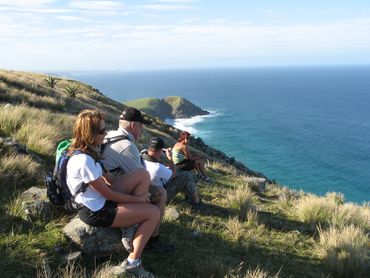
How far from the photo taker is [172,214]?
6844 mm

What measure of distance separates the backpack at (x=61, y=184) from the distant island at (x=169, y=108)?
110 meters

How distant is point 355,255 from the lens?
614 cm

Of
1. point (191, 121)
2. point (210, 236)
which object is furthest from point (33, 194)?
point (191, 121)

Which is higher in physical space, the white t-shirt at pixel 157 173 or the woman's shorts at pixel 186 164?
the white t-shirt at pixel 157 173

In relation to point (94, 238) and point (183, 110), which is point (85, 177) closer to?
point (94, 238)

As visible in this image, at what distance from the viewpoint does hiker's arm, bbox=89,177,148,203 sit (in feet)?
14.5

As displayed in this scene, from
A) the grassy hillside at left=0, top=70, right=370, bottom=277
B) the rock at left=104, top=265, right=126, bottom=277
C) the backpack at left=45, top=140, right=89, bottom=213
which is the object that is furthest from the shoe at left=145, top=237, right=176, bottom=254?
the backpack at left=45, top=140, right=89, bottom=213

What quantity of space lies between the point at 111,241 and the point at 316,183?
45.8 meters

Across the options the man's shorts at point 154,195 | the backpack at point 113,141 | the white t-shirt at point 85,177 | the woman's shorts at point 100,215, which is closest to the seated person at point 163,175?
the man's shorts at point 154,195

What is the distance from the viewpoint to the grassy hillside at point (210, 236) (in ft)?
15.4

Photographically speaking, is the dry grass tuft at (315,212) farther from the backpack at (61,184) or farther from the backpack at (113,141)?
the backpack at (61,184)

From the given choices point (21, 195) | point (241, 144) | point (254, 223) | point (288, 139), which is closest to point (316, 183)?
point (241, 144)

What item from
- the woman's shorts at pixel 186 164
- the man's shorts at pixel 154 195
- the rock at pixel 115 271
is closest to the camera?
the rock at pixel 115 271

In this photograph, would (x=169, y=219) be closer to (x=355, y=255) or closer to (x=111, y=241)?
(x=111, y=241)
